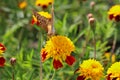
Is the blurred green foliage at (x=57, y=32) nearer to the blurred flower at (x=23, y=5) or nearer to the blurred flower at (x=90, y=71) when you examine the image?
the blurred flower at (x=23, y=5)

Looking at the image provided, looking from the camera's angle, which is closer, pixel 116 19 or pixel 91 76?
pixel 91 76

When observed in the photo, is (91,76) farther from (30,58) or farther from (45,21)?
(30,58)

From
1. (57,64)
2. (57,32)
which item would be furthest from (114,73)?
(57,32)

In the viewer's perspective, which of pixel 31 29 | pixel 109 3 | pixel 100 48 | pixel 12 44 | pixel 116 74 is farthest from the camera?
pixel 109 3

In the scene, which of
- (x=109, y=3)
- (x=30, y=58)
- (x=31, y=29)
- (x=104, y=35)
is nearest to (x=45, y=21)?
(x=30, y=58)

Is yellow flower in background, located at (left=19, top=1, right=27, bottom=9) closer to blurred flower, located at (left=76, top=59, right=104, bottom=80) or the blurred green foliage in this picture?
the blurred green foliage
